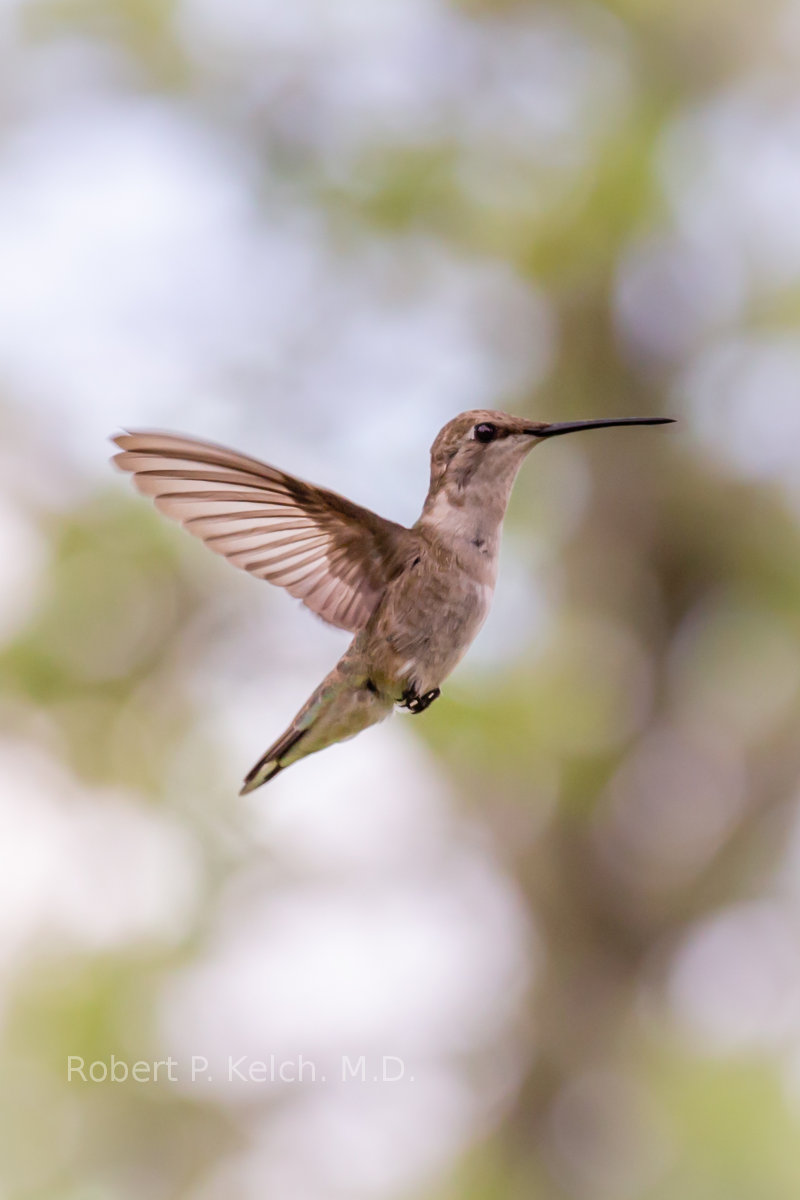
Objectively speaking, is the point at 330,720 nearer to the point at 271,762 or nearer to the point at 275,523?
the point at 271,762

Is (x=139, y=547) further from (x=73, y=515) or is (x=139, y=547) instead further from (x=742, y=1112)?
(x=742, y=1112)

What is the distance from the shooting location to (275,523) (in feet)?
2.98

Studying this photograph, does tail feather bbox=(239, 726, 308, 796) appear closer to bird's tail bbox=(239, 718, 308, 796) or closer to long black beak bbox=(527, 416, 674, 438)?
bird's tail bbox=(239, 718, 308, 796)

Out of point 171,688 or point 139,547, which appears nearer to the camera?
point 139,547

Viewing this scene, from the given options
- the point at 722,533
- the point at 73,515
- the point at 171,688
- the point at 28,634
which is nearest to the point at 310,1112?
the point at 171,688

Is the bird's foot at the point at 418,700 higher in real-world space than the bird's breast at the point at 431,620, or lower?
lower

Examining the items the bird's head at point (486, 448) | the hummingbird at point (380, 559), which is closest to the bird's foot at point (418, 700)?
the hummingbird at point (380, 559)

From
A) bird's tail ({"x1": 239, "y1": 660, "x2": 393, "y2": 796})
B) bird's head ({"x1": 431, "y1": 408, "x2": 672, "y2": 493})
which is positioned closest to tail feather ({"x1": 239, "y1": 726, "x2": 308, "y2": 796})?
bird's tail ({"x1": 239, "y1": 660, "x2": 393, "y2": 796})

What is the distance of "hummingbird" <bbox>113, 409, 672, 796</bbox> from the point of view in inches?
32.4

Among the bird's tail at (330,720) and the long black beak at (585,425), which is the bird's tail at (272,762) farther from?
the long black beak at (585,425)

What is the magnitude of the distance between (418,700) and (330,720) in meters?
0.09

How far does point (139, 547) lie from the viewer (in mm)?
3480

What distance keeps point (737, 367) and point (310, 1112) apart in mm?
2956

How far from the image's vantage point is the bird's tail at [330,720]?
36.5 inches
